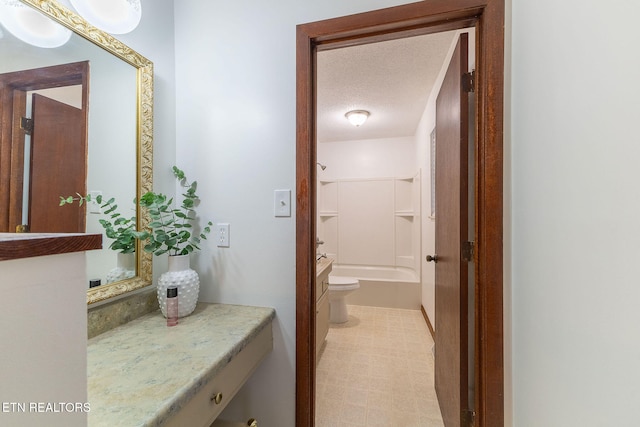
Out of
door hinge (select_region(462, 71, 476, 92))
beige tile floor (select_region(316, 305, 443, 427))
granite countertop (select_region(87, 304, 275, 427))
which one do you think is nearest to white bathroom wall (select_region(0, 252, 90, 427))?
granite countertop (select_region(87, 304, 275, 427))

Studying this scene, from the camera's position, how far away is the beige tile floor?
1.55 meters

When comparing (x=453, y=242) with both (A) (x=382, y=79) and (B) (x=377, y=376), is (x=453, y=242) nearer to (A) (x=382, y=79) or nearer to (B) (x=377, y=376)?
(B) (x=377, y=376)

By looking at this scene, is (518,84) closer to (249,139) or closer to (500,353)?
(500,353)

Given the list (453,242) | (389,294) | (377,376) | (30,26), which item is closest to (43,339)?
(30,26)

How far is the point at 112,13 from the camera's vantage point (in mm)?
1009

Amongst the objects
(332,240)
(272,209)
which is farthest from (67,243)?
(332,240)

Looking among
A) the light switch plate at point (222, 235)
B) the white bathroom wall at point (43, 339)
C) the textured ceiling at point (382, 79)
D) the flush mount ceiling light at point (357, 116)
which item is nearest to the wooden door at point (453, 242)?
the textured ceiling at point (382, 79)

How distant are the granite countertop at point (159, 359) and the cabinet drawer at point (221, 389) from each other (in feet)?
0.13

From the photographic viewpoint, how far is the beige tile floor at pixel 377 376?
5.10 ft

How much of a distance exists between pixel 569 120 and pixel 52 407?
3.55ft

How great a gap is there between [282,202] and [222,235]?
1.16 feet

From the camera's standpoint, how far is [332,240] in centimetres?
418

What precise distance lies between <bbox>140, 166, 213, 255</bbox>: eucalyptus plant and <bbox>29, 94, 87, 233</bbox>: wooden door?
0.70ft

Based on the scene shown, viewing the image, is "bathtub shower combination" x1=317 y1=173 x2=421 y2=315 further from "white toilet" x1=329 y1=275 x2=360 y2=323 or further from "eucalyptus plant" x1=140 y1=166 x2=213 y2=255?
"eucalyptus plant" x1=140 y1=166 x2=213 y2=255
